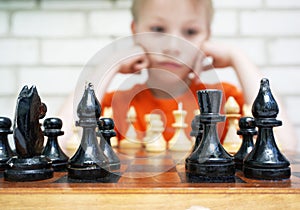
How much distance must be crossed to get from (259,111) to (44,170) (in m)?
0.46

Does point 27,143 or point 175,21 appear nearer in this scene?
point 27,143

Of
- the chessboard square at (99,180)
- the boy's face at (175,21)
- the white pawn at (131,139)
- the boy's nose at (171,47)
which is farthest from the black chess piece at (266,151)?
the boy's face at (175,21)

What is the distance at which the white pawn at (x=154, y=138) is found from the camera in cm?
131

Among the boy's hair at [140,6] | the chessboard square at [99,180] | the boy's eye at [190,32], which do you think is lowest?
the chessboard square at [99,180]

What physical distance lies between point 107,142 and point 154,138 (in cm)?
54

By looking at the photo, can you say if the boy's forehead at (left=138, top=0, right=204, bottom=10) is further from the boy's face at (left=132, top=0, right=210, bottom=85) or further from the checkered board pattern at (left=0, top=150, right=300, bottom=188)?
the checkered board pattern at (left=0, top=150, right=300, bottom=188)

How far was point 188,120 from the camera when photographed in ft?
5.00

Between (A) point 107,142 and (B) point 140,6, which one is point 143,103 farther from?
(A) point 107,142

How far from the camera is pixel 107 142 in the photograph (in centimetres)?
87

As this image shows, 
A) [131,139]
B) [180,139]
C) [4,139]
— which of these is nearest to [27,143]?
[4,139]

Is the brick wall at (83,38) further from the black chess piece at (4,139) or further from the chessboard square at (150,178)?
the chessboard square at (150,178)

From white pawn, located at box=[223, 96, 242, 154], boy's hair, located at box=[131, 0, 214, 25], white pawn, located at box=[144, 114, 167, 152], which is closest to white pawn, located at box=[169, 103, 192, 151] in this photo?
white pawn, located at box=[144, 114, 167, 152]

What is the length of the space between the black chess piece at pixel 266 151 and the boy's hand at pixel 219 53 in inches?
44.0

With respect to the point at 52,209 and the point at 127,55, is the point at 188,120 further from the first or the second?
the point at 52,209
